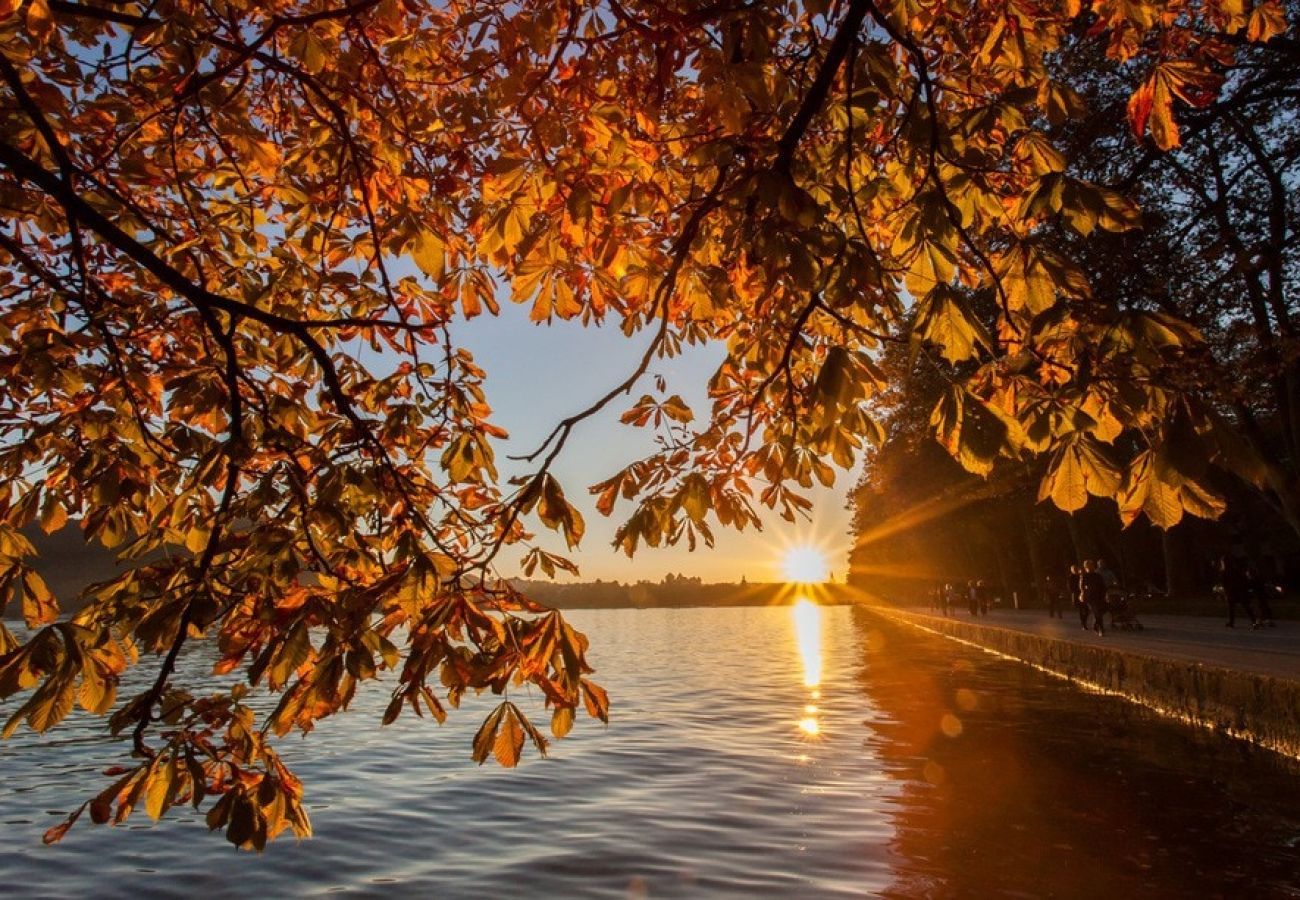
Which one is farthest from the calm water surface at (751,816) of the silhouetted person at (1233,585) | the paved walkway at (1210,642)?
the silhouetted person at (1233,585)

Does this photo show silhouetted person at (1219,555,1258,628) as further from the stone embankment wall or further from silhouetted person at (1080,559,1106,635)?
the stone embankment wall

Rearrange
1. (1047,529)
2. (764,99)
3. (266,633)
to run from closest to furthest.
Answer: (764,99) → (266,633) → (1047,529)

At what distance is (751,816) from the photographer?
10094 millimetres

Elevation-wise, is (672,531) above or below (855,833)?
above

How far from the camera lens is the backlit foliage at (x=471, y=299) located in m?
2.96

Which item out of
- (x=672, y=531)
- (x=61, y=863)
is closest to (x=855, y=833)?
(x=672, y=531)

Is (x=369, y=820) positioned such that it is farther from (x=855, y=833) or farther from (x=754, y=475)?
(x=754, y=475)

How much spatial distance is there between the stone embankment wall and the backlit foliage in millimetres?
9093

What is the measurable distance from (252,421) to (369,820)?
24.5ft

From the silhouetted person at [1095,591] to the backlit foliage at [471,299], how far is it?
20.9 meters

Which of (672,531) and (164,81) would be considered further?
(164,81)

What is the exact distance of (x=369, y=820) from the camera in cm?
1072

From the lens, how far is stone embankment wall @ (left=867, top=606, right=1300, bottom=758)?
11.1 meters

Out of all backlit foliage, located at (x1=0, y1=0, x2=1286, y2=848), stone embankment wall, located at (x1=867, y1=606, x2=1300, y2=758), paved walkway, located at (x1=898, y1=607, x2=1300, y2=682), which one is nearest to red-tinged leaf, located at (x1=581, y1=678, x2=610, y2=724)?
backlit foliage, located at (x1=0, y1=0, x2=1286, y2=848)
